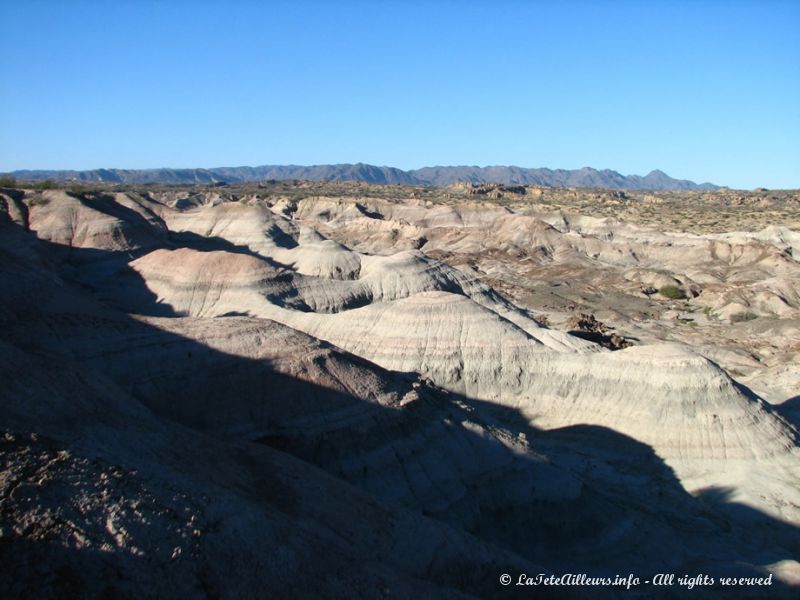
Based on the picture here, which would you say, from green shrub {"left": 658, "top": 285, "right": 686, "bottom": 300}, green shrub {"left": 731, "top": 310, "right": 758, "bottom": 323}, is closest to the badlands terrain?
green shrub {"left": 731, "top": 310, "right": 758, "bottom": 323}

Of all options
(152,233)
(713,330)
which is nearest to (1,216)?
(152,233)

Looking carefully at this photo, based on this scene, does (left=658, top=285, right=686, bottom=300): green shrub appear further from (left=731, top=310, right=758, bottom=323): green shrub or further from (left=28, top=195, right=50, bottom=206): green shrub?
(left=28, top=195, right=50, bottom=206): green shrub

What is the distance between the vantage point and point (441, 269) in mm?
37469

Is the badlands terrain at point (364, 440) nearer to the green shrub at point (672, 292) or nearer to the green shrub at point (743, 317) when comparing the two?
the green shrub at point (743, 317)

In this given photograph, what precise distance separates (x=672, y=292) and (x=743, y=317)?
27.7 feet

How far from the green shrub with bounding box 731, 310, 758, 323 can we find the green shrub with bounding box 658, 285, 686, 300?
724cm

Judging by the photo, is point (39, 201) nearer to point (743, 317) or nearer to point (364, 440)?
point (364, 440)

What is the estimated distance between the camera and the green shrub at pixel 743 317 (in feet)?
138

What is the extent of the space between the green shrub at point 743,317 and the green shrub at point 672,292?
23.8 feet

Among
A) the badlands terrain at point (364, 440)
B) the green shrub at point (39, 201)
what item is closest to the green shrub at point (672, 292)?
the badlands terrain at point (364, 440)

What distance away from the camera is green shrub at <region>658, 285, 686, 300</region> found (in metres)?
50.0

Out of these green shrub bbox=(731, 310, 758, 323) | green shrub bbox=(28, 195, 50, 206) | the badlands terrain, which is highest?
green shrub bbox=(28, 195, 50, 206)

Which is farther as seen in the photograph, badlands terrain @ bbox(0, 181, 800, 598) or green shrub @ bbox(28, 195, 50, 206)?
green shrub @ bbox(28, 195, 50, 206)

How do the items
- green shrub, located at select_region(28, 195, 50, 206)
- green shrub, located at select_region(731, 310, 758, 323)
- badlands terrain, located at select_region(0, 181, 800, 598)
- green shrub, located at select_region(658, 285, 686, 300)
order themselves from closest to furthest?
badlands terrain, located at select_region(0, 181, 800, 598), green shrub, located at select_region(731, 310, 758, 323), green shrub, located at select_region(28, 195, 50, 206), green shrub, located at select_region(658, 285, 686, 300)
